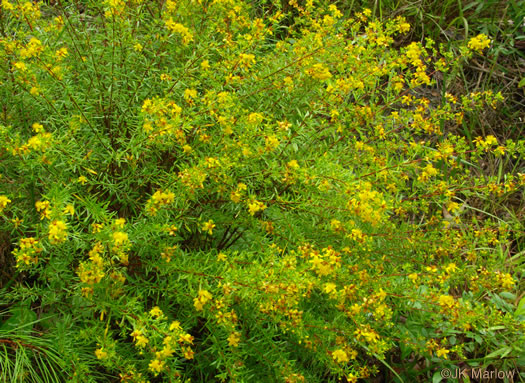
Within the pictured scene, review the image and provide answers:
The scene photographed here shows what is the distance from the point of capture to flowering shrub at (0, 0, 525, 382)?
210cm

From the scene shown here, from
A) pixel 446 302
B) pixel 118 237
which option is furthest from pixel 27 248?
pixel 446 302

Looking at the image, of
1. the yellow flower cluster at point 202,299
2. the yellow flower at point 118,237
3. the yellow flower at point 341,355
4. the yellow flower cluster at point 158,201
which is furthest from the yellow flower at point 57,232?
the yellow flower at point 341,355

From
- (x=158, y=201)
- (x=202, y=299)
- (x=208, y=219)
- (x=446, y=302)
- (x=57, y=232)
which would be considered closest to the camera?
(x=57, y=232)

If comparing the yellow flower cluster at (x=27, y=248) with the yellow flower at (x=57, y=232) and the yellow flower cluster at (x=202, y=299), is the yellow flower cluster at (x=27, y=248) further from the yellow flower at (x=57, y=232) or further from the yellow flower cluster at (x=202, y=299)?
the yellow flower cluster at (x=202, y=299)

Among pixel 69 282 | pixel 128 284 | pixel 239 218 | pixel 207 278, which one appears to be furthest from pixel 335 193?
pixel 69 282

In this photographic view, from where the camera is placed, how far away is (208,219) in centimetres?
254

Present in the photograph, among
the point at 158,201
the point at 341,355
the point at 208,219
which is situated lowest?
the point at 341,355

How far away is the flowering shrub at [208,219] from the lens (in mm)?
2098

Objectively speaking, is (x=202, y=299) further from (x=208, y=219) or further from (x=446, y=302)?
(x=446, y=302)

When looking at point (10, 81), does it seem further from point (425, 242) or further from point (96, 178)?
point (425, 242)

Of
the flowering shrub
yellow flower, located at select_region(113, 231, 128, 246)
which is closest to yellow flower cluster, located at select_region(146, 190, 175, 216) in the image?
the flowering shrub

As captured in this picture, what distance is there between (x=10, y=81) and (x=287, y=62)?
1.49m

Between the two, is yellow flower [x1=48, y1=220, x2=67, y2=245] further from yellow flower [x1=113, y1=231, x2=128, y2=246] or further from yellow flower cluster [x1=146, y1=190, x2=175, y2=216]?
yellow flower cluster [x1=146, y1=190, x2=175, y2=216]

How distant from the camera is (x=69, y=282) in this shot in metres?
2.35
